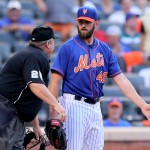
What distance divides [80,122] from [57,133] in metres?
0.29

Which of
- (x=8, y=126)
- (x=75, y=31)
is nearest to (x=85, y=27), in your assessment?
(x=8, y=126)

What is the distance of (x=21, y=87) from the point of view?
5.73 meters

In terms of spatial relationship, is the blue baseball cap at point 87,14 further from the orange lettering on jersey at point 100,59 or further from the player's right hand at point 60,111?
the player's right hand at point 60,111

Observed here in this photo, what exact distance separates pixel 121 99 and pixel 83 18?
130 inches

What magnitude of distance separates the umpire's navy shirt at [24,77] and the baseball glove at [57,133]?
18cm

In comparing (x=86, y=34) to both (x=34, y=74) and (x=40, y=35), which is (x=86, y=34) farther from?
(x=34, y=74)

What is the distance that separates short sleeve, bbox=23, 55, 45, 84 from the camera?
5.54 meters

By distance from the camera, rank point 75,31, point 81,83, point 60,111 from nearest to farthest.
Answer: point 60,111 → point 81,83 → point 75,31

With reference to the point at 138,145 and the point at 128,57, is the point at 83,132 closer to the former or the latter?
the point at 138,145

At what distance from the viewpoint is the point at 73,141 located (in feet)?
19.8

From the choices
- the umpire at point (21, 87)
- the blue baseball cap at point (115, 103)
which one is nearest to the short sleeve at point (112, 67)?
the umpire at point (21, 87)

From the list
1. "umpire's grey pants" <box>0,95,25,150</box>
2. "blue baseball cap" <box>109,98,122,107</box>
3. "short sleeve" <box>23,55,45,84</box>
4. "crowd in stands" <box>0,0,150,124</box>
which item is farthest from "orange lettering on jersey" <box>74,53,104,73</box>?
"crowd in stands" <box>0,0,150,124</box>

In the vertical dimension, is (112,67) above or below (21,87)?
above

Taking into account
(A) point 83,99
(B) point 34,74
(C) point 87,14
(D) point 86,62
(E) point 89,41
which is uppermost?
(C) point 87,14
